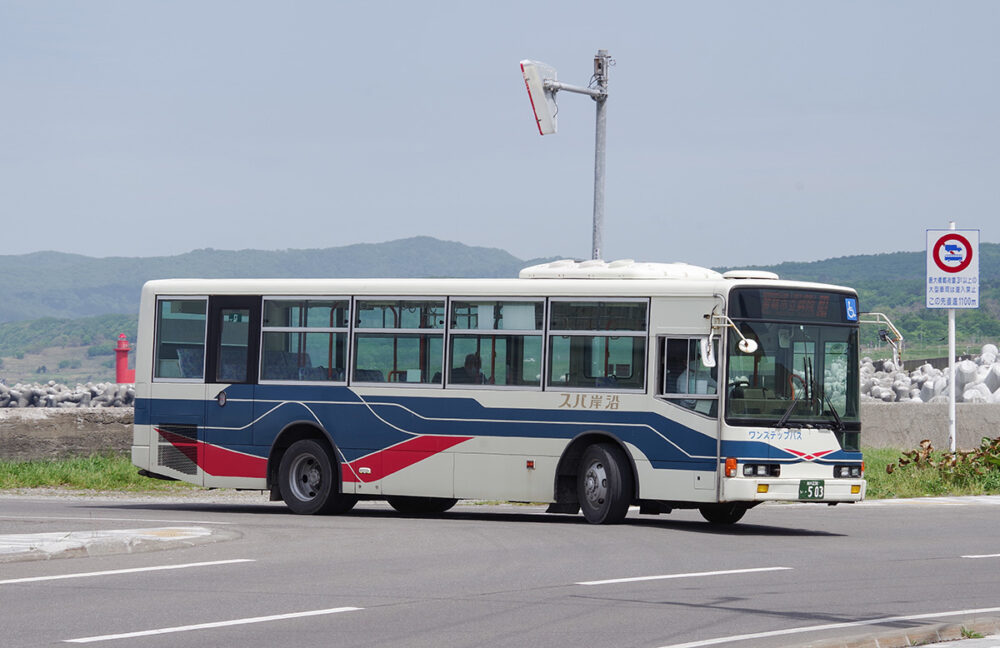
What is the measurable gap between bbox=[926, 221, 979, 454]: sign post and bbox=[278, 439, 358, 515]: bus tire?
10.3 m

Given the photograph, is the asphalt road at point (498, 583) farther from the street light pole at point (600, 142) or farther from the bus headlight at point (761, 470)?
the street light pole at point (600, 142)

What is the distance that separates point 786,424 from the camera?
17.2 metres

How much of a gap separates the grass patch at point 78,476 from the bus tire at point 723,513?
9.94 metres

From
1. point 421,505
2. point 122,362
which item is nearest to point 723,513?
point 421,505

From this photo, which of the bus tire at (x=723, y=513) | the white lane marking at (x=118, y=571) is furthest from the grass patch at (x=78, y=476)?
the white lane marking at (x=118, y=571)

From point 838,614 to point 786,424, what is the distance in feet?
21.0

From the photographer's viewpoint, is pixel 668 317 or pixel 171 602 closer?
pixel 171 602

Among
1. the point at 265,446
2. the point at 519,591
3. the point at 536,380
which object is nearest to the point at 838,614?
the point at 519,591

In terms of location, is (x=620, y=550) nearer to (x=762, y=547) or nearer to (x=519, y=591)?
(x=762, y=547)

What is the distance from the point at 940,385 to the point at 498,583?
34.4 m

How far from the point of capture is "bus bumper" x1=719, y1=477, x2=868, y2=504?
1691 centimetres

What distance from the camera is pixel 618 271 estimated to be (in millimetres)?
18297

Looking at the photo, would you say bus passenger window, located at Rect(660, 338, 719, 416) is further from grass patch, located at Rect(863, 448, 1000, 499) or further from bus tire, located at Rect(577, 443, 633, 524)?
grass patch, located at Rect(863, 448, 1000, 499)

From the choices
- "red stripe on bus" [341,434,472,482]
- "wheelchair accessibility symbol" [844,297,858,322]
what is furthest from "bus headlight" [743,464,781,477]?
"red stripe on bus" [341,434,472,482]
